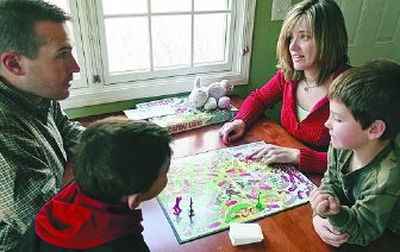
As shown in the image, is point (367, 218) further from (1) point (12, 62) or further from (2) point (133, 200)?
(1) point (12, 62)

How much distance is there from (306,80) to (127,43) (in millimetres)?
857

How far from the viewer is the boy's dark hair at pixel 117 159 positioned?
0.63m

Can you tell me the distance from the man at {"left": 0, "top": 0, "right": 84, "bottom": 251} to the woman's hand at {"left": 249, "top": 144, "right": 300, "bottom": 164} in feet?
2.21

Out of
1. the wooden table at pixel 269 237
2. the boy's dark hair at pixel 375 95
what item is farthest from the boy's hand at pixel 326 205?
the boy's dark hair at pixel 375 95

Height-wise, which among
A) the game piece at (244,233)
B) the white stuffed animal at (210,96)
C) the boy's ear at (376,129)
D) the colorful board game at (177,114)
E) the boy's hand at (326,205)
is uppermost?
the boy's ear at (376,129)

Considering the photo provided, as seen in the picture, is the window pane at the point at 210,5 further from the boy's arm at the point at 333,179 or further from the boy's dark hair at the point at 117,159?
the boy's dark hair at the point at 117,159

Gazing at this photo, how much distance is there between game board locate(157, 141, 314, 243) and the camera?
2.98ft

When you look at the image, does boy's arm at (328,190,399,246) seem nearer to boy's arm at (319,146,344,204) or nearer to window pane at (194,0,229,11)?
boy's arm at (319,146,344,204)

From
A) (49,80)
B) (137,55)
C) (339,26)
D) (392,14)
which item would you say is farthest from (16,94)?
(392,14)

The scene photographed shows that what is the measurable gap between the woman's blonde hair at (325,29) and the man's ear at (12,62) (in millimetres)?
990

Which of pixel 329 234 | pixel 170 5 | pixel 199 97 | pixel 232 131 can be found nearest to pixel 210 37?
pixel 170 5

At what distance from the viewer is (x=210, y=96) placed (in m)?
1.59

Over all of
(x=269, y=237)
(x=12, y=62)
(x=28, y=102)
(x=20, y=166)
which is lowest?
(x=269, y=237)

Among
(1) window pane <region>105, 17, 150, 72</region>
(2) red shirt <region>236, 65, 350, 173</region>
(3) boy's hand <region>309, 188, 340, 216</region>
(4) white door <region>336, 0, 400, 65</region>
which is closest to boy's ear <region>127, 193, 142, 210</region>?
(3) boy's hand <region>309, 188, 340, 216</region>
